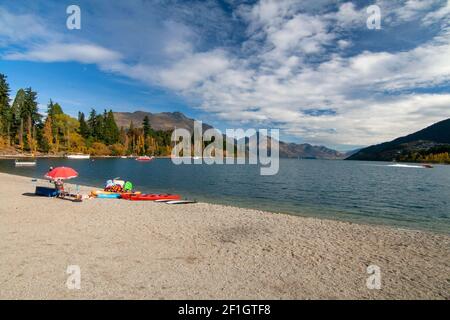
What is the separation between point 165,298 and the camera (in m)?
8.57

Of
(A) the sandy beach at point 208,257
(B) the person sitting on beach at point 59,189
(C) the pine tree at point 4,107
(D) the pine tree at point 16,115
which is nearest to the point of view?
(A) the sandy beach at point 208,257

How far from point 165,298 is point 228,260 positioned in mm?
4099

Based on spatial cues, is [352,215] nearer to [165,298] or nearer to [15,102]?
[165,298]

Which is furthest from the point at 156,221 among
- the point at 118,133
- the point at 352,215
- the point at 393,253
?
the point at 118,133

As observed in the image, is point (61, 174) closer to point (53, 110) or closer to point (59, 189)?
point (59, 189)

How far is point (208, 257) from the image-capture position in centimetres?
1244

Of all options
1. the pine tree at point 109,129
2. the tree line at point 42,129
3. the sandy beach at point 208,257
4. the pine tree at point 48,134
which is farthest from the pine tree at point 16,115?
the sandy beach at point 208,257

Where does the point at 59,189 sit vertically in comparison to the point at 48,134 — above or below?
below

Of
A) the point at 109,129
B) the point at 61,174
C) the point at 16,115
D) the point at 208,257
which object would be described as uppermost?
the point at 16,115

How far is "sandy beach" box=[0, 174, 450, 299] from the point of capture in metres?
9.23

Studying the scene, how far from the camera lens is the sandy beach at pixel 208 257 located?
9227 millimetres

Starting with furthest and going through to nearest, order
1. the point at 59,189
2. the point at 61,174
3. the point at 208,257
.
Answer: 1. the point at 59,189
2. the point at 61,174
3. the point at 208,257

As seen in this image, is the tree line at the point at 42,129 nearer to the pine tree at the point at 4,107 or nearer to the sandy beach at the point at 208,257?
the pine tree at the point at 4,107

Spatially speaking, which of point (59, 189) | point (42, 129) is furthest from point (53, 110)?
point (59, 189)
